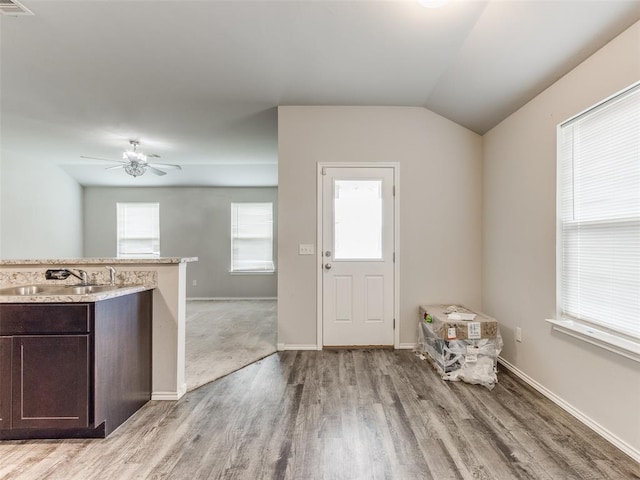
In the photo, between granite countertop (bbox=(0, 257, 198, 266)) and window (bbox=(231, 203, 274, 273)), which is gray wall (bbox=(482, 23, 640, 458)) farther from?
window (bbox=(231, 203, 274, 273))

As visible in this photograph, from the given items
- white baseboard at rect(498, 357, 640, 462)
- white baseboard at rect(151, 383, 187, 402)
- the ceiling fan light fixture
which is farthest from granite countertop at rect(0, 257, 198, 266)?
white baseboard at rect(498, 357, 640, 462)

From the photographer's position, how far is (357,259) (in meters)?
3.51

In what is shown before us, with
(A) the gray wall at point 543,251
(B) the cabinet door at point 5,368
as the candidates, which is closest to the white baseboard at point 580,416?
(A) the gray wall at point 543,251

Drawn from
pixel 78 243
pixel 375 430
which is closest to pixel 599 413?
pixel 375 430

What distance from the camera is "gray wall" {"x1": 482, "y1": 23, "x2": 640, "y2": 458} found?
5.93ft

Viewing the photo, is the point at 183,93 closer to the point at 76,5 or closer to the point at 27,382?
the point at 76,5

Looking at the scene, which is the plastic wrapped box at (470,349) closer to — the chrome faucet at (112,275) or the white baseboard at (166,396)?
the white baseboard at (166,396)

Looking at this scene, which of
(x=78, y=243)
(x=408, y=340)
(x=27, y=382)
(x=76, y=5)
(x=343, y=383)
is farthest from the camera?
(x=78, y=243)

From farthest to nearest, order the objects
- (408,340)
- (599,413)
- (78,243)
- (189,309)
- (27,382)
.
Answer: (78,243)
(189,309)
(408,340)
(599,413)
(27,382)

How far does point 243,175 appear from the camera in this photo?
6562 mm

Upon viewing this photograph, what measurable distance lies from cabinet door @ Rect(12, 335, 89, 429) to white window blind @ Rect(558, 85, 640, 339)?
317cm

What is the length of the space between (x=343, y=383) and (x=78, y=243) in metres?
7.20

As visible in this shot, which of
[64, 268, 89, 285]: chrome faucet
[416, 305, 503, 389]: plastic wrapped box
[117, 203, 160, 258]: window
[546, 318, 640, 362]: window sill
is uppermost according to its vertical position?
[117, 203, 160, 258]: window

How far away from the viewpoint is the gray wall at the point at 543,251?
71.2 inches
